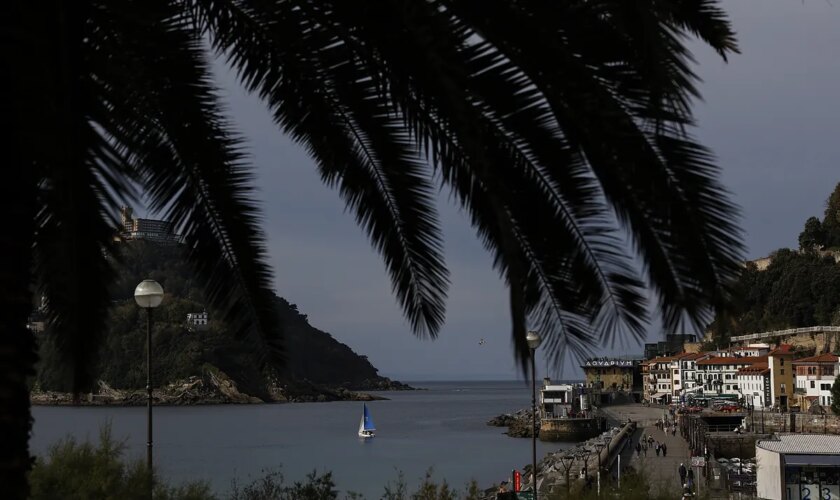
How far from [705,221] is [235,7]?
295 cm

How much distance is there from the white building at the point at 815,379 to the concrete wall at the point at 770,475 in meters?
61.2

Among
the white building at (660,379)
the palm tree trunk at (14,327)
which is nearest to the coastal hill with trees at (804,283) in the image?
the white building at (660,379)

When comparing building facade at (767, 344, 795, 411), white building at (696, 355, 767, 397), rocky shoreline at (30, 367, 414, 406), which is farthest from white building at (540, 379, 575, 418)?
rocky shoreline at (30, 367, 414, 406)

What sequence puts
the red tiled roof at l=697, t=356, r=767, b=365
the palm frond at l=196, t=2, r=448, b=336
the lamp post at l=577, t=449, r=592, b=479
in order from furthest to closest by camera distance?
the red tiled roof at l=697, t=356, r=767, b=365 → the lamp post at l=577, t=449, r=592, b=479 → the palm frond at l=196, t=2, r=448, b=336

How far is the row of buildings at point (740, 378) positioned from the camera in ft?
284

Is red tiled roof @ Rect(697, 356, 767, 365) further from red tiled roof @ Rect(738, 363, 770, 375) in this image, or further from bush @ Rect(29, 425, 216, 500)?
bush @ Rect(29, 425, 216, 500)

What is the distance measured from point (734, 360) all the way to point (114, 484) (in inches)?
4030

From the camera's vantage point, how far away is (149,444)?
1096 cm

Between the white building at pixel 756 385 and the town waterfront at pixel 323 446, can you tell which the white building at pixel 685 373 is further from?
the town waterfront at pixel 323 446

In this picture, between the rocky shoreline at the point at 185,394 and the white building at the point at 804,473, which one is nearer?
the white building at the point at 804,473

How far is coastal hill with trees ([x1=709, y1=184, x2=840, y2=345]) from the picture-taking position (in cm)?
10894

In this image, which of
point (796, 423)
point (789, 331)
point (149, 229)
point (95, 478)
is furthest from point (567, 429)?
point (149, 229)

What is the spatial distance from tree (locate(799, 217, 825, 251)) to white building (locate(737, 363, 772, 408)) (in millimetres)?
26818

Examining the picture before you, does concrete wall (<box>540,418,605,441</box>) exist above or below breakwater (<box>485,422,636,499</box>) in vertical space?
below
